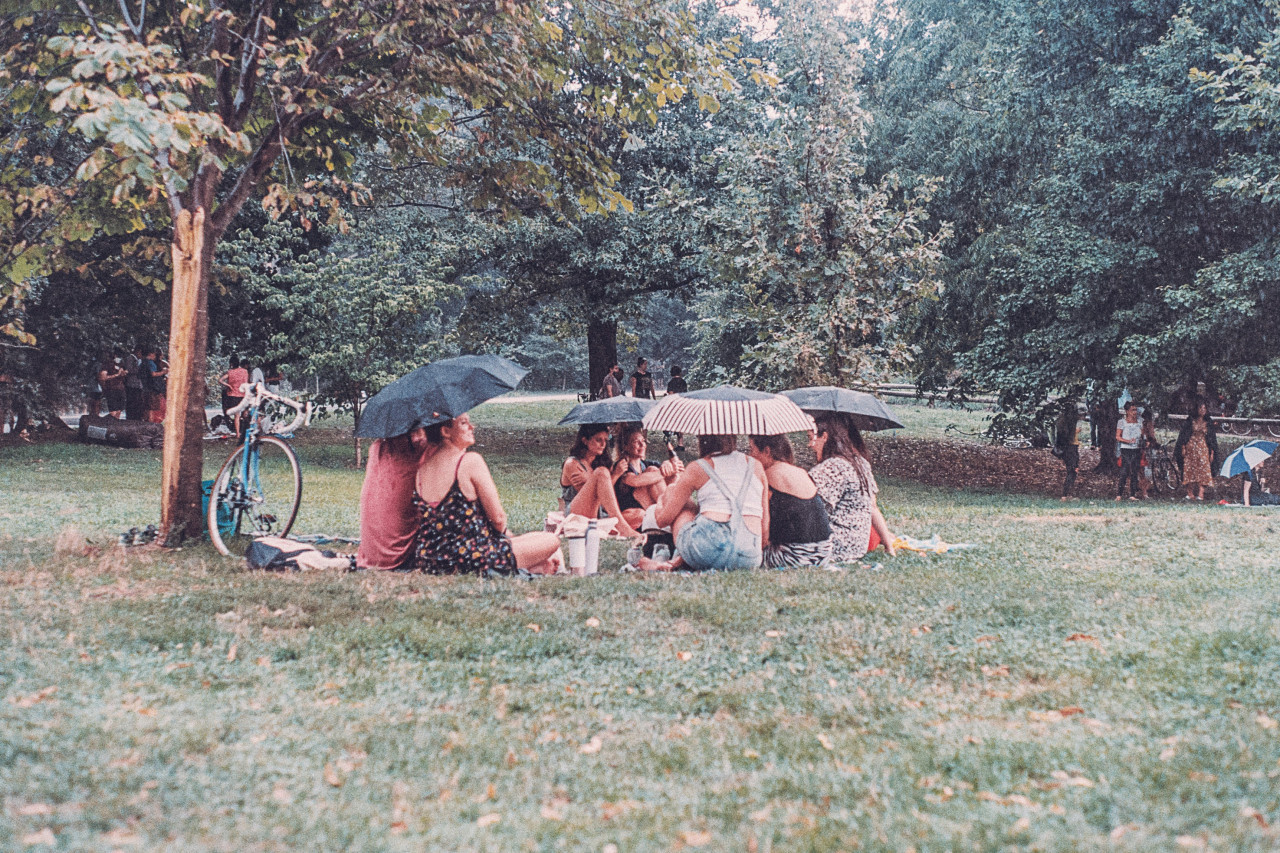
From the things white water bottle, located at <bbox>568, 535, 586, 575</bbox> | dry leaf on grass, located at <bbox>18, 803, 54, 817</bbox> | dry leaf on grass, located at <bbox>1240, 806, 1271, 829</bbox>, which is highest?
white water bottle, located at <bbox>568, 535, 586, 575</bbox>

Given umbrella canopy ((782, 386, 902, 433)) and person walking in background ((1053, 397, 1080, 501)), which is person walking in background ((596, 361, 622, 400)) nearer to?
person walking in background ((1053, 397, 1080, 501))

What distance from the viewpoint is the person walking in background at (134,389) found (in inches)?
850

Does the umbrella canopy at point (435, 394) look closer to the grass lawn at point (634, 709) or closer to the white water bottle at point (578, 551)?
the grass lawn at point (634, 709)

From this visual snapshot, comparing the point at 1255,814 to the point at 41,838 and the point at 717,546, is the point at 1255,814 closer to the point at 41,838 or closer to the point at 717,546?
the point at 41,838

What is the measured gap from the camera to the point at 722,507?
7129mm

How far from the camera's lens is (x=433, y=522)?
7012 mm

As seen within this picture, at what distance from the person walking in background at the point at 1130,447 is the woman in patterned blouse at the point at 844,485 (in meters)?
9.73

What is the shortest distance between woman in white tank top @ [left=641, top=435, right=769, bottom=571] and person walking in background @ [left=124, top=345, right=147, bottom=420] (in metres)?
18.3

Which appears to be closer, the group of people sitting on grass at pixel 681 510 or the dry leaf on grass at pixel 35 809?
the dry leaf on grass at pixel 35 809

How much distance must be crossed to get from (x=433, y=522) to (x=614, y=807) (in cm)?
401

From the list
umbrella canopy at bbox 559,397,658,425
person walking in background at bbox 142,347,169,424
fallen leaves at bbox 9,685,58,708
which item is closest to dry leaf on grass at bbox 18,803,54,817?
fallen leaves at bbox 9,685,58,708

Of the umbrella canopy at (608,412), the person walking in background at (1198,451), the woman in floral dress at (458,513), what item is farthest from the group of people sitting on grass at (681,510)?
the person walking in background at (1198,451)

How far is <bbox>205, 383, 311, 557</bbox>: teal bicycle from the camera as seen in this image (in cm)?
767

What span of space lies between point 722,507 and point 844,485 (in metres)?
1.39
